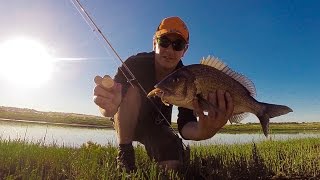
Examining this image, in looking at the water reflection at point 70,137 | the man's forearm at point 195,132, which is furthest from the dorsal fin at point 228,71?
the water reflection at point 70,137

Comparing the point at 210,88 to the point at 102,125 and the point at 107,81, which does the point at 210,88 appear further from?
the point at 102,125

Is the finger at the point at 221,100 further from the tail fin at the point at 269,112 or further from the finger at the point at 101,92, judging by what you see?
the finger at the point at 101,92

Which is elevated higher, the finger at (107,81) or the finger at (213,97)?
the finger at (107,81)

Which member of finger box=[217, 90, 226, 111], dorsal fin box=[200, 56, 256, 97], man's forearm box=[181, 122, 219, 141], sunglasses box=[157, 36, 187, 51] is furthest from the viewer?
sunglasses box=[157, 36, 187, 51]

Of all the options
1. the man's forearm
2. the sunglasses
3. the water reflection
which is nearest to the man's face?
the sunglasses

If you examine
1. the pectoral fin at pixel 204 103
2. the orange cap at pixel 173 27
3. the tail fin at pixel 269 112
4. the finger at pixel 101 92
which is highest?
the orange cap at pixel 173 27

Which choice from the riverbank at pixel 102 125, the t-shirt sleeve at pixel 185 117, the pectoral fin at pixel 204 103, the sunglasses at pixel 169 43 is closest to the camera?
the pectoral fin at pixel 204 103

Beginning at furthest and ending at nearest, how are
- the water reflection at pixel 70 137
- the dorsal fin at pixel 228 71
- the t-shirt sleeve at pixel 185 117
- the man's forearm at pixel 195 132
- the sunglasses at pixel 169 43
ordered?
the water reflection at pixel 70 137, the t-shirt sleeve at pixel 185 117, the sunglasses at pixel 169 43, the man's forearm at pixel 195 132, the dorsal fin at pixel 228 71

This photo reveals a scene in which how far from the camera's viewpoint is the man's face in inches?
222

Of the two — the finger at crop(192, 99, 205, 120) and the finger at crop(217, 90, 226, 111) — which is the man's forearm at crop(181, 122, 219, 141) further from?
the finger at crop(217, 90, 226, 111)

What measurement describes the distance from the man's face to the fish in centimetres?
155

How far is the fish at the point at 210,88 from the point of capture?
3836mm

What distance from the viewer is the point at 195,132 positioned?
5.27 meters

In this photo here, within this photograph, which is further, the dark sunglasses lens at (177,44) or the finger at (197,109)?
the dark sunglasses lens at (177,44)
